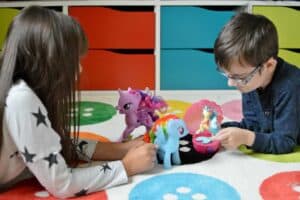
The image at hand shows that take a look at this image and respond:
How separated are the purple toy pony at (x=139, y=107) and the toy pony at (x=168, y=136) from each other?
0.37ft

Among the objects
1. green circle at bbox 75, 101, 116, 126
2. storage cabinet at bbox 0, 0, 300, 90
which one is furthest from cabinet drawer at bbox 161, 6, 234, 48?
green circle at bbox 75, 101, 116, 126

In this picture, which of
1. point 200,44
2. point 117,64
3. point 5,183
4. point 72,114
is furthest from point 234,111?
point 5,183

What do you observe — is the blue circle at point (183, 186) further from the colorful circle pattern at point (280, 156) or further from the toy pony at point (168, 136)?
the colorful circle pattern at point (280, 156)

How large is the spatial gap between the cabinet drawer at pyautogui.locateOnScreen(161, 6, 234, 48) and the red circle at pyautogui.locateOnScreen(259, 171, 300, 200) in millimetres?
819

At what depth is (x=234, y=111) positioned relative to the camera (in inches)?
64.6

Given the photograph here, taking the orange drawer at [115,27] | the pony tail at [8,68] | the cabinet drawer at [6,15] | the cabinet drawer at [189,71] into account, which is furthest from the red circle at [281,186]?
the cabinet drawer at [6,15]

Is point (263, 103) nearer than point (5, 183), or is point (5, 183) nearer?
point (5, 183)

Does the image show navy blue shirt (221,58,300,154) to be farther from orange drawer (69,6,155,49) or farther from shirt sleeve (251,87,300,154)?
orange drawer (69,6,155,49)

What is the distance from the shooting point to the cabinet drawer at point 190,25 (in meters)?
1.83

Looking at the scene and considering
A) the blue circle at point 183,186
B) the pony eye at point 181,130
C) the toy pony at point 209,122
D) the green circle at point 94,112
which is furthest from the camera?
the green circle at point 94,112

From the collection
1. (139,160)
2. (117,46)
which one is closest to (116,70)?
(117,46)

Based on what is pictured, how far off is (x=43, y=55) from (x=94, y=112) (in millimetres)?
670

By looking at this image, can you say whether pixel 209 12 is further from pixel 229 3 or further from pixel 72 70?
pixel 72 70

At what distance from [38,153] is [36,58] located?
0.63 ft
